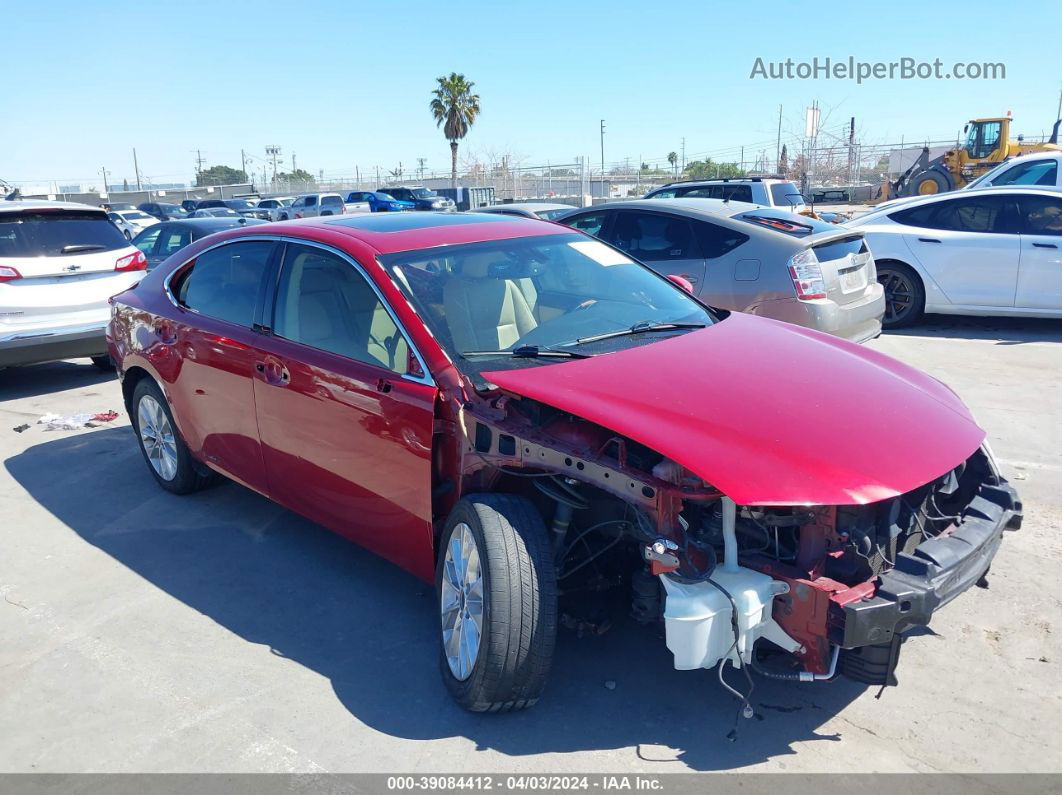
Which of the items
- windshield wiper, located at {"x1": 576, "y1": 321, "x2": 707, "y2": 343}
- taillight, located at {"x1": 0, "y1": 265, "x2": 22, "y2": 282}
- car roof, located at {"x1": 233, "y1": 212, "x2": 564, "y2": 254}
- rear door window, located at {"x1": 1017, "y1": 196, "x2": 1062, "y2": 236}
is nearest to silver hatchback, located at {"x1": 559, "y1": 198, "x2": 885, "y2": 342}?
rear door window, located at {"x1": 1017, "y1": 196, "x2": 1062, "y2": 236}

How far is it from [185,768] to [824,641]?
7.36 feet

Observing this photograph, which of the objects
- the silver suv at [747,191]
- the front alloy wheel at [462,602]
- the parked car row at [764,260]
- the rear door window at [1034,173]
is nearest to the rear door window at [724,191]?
the silver suv at [747,191]

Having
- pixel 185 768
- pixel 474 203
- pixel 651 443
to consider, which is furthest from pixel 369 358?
pixel 474 203

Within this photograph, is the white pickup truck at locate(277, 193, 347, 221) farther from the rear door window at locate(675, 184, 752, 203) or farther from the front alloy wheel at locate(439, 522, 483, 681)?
the front alloy wheel at locate(439, 522, 483, 681)

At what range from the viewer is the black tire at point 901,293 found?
9.69 metres

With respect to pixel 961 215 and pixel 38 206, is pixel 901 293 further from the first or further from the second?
pixel 38 206

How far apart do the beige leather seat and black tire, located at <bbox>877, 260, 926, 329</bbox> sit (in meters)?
7.06

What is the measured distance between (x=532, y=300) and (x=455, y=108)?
50.0 meters

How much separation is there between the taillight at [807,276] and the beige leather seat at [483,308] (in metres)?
3.72

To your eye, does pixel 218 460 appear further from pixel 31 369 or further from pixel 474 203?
pixel 474 203

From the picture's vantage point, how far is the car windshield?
3.66 m

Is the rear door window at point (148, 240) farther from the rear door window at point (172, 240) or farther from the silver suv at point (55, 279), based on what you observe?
the silver suv at point (55, 279)

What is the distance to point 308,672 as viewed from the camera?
140 inches

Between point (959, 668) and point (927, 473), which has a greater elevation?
point (927, 473)
